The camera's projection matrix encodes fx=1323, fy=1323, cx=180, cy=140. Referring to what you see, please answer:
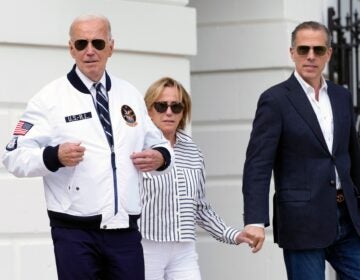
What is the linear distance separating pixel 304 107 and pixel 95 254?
56.0 inches

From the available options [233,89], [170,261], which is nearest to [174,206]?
[170,261]

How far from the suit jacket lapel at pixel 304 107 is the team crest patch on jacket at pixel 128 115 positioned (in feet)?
3.28

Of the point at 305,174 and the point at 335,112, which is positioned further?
the point at 335,112

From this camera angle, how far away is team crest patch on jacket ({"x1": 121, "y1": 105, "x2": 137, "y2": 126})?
18.3 ft

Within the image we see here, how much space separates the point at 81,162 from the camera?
17.6 ft

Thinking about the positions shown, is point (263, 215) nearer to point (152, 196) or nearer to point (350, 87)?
point (152, 196)

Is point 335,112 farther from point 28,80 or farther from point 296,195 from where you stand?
point 28,80

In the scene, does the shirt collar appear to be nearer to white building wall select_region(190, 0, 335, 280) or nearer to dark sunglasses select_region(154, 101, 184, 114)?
dark sunglasses select_region(154, 101, 184, 114)

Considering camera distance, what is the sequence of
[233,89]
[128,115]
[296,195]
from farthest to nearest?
[233,89], [296,195], [128,115]

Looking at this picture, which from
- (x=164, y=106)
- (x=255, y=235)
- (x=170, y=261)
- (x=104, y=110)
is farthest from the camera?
(x=164, y=106)

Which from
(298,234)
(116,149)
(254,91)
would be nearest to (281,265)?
(254,91)

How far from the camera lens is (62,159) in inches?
205

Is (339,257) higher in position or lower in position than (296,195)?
lower

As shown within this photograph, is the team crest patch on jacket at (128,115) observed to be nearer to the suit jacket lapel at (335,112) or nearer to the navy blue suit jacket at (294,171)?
the navy blue suit jacket at (294,171)
